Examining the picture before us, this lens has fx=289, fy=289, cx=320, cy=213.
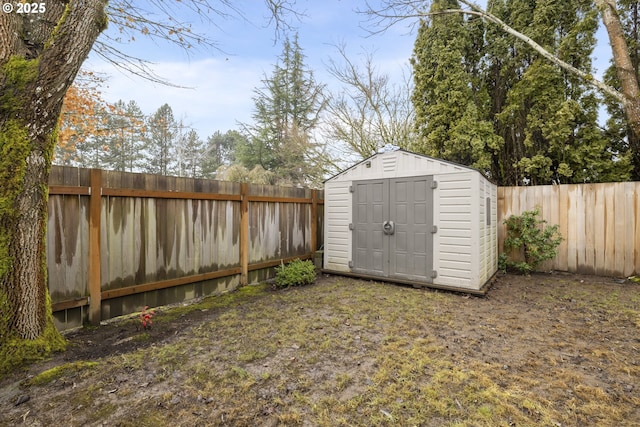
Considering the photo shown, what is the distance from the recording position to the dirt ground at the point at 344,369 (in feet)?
5.74

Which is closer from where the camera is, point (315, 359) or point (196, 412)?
point (196, 412)

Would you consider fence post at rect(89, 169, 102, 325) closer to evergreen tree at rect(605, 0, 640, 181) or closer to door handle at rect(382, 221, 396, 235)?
door handle at rect(382, 221, 396, 235)

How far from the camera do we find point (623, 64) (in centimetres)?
549

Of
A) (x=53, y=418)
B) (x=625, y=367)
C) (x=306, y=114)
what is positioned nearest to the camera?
(x=53, y=418)

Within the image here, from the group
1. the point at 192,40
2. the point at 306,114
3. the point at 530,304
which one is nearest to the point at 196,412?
the point at 530,304

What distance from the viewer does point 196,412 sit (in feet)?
5.76

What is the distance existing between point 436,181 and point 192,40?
4273 millimetres

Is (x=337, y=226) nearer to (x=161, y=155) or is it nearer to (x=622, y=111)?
(x=622, y=111)

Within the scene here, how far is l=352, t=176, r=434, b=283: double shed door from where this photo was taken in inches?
190

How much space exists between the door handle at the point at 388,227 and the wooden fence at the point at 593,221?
10.2 ft

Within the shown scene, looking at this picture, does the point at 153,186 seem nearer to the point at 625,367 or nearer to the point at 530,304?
the point at 625,367

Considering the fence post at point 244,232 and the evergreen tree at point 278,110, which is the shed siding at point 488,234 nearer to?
the fence post at point 244,232

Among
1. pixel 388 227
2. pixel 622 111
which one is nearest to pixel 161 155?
pixel 388 227

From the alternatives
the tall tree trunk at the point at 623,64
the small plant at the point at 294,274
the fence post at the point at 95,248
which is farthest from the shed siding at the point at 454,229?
the fence post at the point at 95,248
